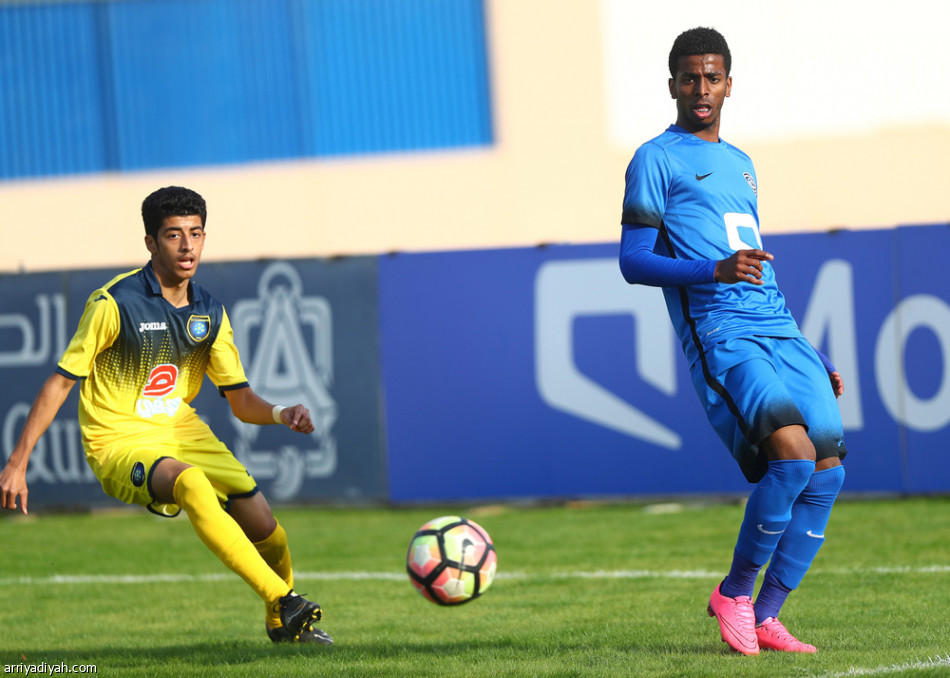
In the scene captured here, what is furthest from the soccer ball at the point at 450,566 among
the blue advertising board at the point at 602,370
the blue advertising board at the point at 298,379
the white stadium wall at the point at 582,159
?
the white stadium wall at the point at 582,159

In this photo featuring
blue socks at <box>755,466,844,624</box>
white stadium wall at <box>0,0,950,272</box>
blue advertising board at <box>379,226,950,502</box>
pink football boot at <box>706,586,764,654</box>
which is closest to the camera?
pink football boot at <box>706,586,764,654</box>

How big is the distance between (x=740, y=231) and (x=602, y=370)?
5.17m

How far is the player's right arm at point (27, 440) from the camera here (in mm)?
A: 4547

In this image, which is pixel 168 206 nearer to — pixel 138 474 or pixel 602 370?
pixel 138 474

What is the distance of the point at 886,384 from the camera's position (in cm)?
936

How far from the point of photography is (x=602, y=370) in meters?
9.82

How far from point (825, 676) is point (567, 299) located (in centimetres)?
603

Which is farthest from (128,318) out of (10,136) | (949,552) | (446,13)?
(10,136)

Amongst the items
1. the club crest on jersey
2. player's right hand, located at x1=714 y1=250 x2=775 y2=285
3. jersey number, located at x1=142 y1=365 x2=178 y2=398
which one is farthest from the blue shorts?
jersey number, located at x1=142 y1=365 x2=178 y2=398

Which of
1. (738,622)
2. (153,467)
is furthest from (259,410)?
(738,622)

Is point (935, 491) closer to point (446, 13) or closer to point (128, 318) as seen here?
point (128, 318)
